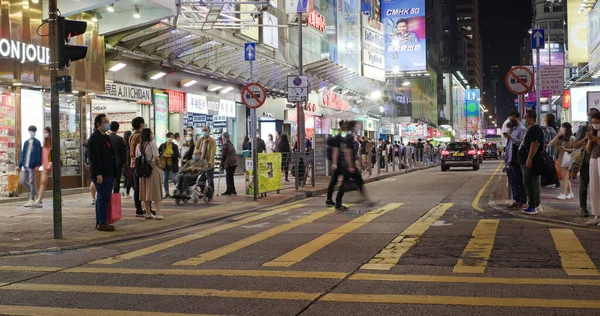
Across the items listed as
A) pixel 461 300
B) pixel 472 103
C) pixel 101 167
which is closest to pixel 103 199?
pixel 101 167

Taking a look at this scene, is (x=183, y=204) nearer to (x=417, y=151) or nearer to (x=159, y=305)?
(x=159, y=305)

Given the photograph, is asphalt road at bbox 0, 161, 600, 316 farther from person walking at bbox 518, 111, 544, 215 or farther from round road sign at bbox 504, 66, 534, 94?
round road sign at bbox 504, 66, 534, 94

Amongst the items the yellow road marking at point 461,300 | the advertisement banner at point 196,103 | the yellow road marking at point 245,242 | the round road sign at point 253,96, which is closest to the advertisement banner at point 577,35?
the advertisement banner at point 196,103

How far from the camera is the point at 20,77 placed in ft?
56.7

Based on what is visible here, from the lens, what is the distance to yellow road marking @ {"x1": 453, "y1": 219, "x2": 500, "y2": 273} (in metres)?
7.17

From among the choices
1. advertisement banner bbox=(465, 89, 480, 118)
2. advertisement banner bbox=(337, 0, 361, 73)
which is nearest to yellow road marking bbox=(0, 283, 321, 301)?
advertisement banner bbox=(337, 0, 361, 73)

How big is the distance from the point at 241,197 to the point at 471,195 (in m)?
6.11

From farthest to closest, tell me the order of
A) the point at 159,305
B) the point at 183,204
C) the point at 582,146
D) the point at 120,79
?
1. the point at 120,79
2. the point at 183,204
3. the point at 582,146
4. the point at 159,305

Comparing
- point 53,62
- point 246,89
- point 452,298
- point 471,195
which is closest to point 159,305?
point 452,298

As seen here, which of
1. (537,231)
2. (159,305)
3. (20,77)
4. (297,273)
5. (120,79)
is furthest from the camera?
(120,79)

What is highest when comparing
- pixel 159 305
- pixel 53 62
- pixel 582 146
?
pixel 53 62

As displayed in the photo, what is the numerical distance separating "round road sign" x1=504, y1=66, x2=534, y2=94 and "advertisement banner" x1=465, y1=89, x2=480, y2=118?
125793 mm

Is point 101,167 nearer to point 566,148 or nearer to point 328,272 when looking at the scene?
point 328,272

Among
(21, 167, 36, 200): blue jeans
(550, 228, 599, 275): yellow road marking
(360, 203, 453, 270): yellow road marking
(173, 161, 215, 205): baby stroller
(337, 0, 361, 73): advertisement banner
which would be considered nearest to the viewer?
(550, 228, 599, 275): yellow road marking
